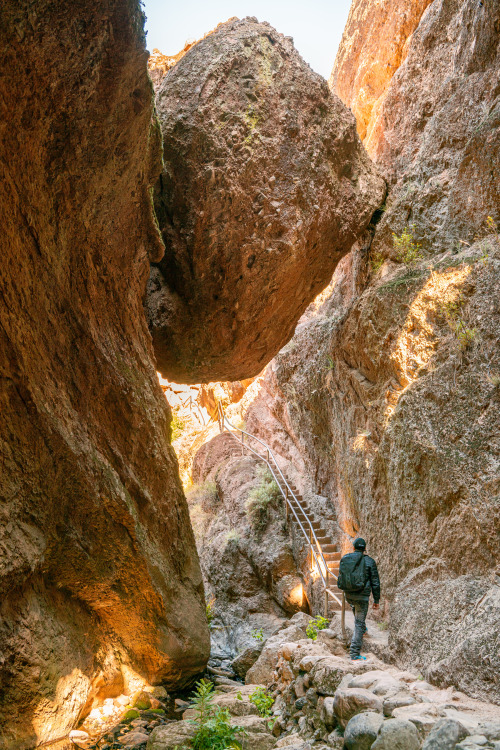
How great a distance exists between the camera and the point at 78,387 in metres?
5.14

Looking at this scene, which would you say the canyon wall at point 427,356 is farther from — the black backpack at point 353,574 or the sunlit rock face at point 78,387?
the sunlit rock face at point 78,387

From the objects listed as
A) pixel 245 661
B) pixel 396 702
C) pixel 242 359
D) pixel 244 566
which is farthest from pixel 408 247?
pixel 244 566

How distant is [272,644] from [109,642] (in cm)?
→ 240

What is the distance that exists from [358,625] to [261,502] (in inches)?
244

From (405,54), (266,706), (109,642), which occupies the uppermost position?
(405,54)

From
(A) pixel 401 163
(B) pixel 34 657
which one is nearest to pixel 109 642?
(B) pixel 34 657

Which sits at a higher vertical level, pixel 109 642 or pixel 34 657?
Answer: pixel 34 657

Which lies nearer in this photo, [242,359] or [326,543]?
[242,359]

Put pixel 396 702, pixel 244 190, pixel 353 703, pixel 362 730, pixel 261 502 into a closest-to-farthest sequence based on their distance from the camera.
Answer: pixel 362 730 → pixel 396 702 → pixel 353 703 → pixel 244 190 → pixel 261 502

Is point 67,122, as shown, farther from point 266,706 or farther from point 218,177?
point 266,706

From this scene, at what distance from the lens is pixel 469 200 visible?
693 centimetres

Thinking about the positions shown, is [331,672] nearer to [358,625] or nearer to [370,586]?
[358,625]

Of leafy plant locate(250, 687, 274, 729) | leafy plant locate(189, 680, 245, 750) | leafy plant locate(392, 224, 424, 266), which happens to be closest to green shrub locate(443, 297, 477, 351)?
leafy plant locate(392, 224, 424, 266)

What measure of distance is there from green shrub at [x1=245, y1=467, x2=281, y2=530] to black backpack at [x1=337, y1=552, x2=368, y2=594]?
581 centimetres
